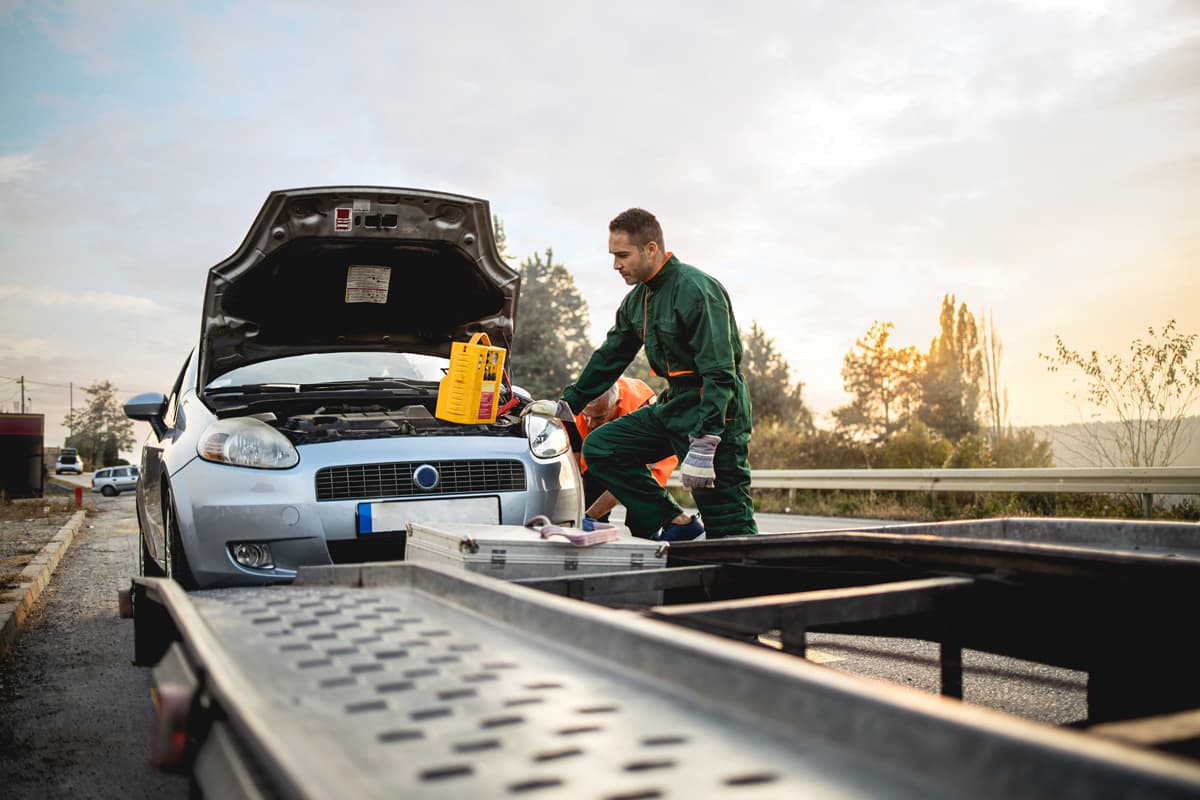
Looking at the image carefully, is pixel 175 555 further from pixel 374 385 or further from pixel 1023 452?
pixel 1023 452

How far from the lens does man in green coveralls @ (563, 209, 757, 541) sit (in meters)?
4.89

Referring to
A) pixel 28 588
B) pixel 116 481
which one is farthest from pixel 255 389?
pixel 116 481

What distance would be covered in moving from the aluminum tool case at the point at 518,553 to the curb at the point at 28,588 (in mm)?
3378

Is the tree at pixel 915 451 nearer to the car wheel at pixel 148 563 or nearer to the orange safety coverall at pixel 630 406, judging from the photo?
the orange safety coverall at pixel 630 406

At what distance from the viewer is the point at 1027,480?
12.0 metres

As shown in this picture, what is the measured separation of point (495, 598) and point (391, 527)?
2.44 m

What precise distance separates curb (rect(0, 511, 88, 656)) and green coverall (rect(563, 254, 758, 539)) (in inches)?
129

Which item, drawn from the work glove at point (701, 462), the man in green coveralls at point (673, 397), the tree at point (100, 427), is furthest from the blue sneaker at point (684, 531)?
the tree at point (100, 427)

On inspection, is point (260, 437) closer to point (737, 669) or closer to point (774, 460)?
point (737, 669)

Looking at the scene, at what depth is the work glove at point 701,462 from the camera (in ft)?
15.6

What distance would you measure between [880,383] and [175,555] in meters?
47.6

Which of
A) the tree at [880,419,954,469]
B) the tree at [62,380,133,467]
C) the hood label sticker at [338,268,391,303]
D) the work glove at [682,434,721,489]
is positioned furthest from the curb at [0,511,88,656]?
the tree at [62,380,133,467]

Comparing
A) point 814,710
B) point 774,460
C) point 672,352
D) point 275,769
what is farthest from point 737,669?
point 774,460

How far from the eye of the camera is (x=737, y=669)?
1.22 metres
